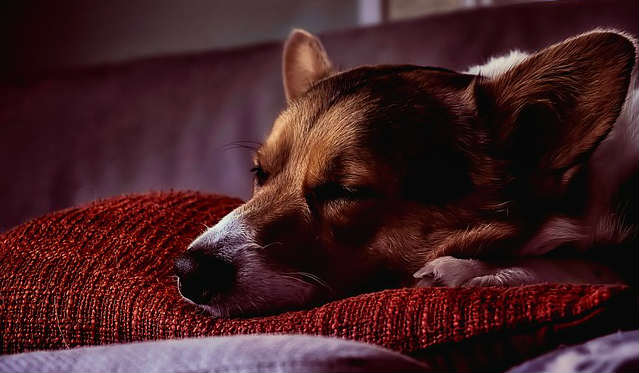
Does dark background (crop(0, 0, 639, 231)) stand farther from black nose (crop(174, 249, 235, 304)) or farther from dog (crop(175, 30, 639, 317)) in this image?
black nose (crop(174, 249, 235, 304))

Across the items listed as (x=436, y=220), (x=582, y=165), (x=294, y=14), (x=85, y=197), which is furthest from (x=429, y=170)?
(x=294, y=14)

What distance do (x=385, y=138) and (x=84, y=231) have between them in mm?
496

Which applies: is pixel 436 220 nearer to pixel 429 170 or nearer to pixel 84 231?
pixel 429 170

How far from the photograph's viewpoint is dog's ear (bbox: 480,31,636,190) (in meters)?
1.09

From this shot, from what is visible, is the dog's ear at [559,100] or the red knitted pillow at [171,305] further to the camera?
the dog's ear at [559,100]

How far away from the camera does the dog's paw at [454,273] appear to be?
104cm

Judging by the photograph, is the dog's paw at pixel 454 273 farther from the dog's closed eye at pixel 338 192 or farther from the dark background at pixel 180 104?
the dark background at pixel 180 104

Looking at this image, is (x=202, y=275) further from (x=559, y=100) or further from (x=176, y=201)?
(x=559, y=100)

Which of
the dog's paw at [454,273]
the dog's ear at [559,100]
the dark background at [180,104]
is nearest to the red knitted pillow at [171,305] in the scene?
the dog's paw at [454,273]

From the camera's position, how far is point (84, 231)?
1090 millimetres

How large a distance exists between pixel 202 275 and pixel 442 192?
408 mm

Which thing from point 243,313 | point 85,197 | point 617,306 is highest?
point 617,306

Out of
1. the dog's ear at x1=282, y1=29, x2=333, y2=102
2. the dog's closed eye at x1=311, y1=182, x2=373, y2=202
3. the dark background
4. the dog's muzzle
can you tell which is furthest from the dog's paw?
the dark background

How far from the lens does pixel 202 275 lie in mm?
1021
